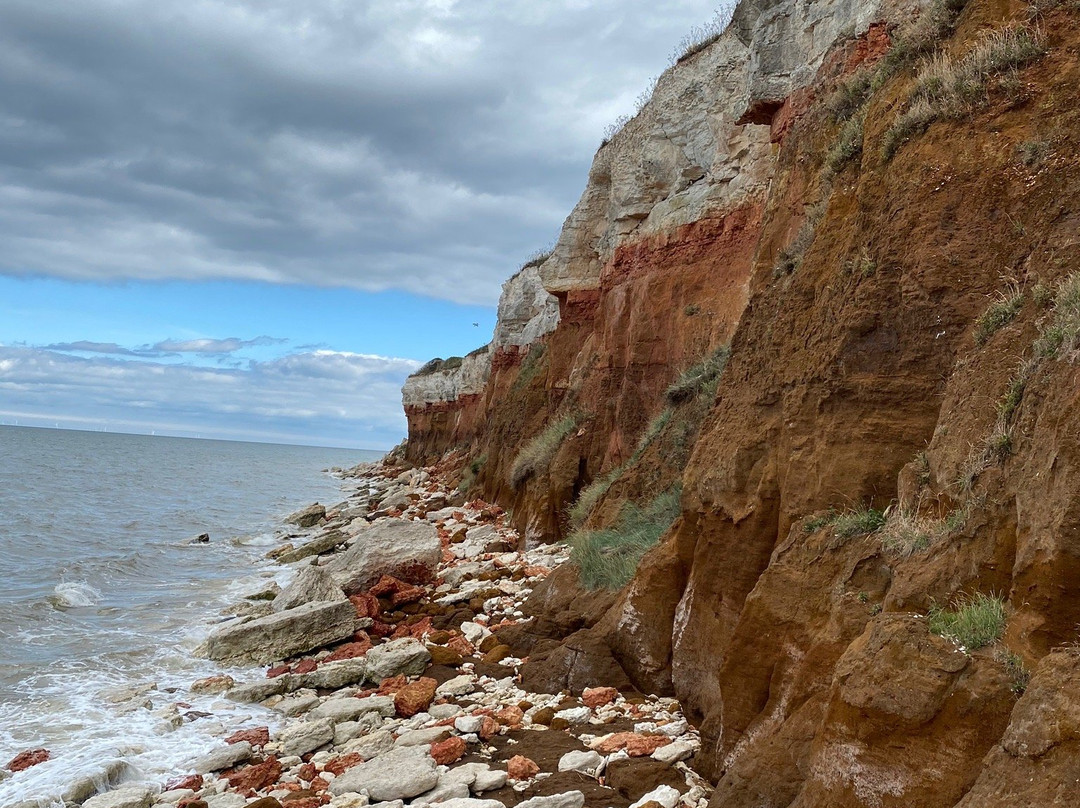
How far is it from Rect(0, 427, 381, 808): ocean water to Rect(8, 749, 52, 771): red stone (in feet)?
0.35

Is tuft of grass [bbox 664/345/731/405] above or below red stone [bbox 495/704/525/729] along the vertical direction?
above

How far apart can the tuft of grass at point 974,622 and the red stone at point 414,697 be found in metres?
6.38

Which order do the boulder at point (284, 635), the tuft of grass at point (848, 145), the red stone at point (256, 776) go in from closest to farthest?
the tuft of grass at point (848, 145)
the red stone at point (256, 776)
the boulder at point (284, 635)

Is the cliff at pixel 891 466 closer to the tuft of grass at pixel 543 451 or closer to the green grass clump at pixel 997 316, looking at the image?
the green grass clump at pixel 997 316

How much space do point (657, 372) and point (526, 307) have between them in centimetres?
2118

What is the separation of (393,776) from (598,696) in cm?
205

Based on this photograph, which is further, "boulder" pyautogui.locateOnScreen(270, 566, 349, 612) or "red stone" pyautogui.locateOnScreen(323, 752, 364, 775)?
"boulder" pyautogui.locateOnScreen(270, 566, 349, 612)

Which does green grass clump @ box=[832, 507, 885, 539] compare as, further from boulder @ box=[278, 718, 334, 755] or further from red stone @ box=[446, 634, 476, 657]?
red stone @ box=[446, 634, 476, 657]

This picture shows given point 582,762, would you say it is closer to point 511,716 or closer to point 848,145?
point 511,716

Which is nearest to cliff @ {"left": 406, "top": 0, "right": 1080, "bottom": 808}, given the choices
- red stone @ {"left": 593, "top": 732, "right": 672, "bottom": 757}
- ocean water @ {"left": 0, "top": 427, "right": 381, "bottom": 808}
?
red stone @ {"left": 593, "top": 732, "right": 672, "bottom": 757}

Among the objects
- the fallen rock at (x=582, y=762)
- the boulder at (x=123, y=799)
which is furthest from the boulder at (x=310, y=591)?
the fallen rock at (x=582, y=762)

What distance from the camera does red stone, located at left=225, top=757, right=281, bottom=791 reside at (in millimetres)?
7543

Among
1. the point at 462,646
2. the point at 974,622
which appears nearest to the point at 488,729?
the point at 462,646

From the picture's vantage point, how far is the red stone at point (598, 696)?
25.2ft
